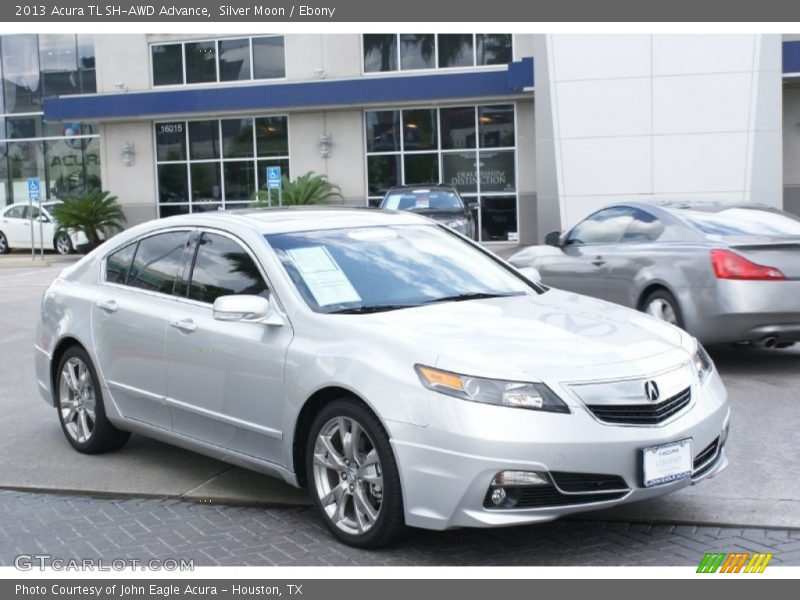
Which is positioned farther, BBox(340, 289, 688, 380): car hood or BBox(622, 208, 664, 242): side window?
BBox(622, 208, 664, 242): side window

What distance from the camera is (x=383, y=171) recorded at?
102 ft

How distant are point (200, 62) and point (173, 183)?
3723 millimetres

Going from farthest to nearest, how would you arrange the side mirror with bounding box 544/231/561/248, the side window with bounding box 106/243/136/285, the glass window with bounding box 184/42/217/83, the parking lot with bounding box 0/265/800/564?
the glass window with bounding box 184/42/217/83, the side mirror with bounding box 544/231/561/248, the side window with bounding box 106/243/136/285, the parking lot with bounding box 0/265/800/564

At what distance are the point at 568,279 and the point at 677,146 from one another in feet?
44.2

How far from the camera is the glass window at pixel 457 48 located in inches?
1194

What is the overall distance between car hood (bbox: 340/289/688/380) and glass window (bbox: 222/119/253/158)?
2745 centimetres

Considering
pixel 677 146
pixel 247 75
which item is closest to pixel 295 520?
pixel 677 146

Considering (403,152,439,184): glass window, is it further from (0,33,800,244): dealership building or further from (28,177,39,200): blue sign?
(28,177,39,200): blue sign

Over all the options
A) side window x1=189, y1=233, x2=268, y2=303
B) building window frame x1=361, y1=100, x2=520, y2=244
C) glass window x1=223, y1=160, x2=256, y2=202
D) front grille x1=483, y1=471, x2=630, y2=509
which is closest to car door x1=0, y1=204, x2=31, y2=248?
glass window x1=223, y1=160, x2=256, y2=202

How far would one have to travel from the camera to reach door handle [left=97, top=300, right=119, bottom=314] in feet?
22.6

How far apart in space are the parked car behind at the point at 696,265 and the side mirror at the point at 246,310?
4751 mm

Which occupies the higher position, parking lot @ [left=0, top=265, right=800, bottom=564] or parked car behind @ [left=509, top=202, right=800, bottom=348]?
parked car behind @ [left=509, top=202, right=800, bottom=348]

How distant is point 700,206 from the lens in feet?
33.7

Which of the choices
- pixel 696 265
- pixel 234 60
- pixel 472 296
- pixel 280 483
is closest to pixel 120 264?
pixel 280 483
